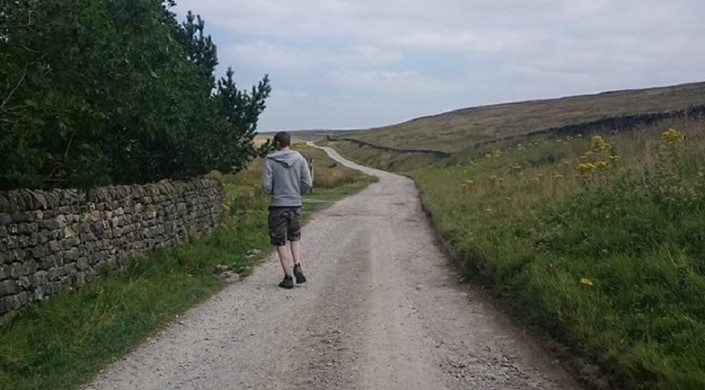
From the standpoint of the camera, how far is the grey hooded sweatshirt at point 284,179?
382 inches

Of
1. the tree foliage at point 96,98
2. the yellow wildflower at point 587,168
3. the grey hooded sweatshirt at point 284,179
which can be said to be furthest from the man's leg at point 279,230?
the yellow wildflower at point 587,168

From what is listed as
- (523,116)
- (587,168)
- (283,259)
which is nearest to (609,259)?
(283,259)

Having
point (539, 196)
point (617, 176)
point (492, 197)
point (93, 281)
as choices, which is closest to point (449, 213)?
point (492, 197)

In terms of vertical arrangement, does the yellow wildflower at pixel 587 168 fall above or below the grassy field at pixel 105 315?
above

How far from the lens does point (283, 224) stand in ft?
31.8

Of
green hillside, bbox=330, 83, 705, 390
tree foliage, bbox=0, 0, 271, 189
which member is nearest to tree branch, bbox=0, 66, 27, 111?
tree foliage, bbox=0, 0, 271, 189

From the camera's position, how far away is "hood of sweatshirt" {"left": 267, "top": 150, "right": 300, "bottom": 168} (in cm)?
973

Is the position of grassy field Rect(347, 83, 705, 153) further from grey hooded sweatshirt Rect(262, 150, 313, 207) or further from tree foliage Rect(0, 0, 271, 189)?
grey hooded sweatshirt Rect(262, 150, 313, 207)

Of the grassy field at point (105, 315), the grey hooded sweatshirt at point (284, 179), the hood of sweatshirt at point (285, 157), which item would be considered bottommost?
the grassy field at point (105, 315)

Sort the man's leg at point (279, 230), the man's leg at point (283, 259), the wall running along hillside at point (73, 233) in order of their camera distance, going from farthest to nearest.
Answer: the man's leg at point (279, 230), the man's leg at point (283, 259), the wall running along hillside at point (73, 233)

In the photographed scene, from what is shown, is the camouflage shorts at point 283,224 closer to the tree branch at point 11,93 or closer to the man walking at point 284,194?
the man walking at point 284,194

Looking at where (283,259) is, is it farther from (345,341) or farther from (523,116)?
(523,116)

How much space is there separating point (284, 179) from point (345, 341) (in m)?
3.44

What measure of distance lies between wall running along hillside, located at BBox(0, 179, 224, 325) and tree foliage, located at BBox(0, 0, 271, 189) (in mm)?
430
